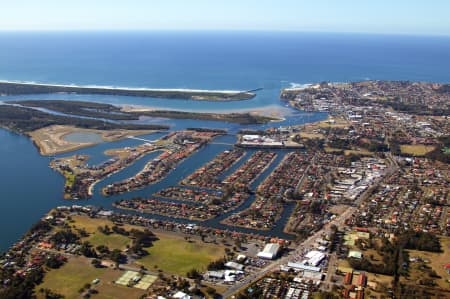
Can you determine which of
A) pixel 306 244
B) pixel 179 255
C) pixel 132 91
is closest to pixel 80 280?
pixel 179 255

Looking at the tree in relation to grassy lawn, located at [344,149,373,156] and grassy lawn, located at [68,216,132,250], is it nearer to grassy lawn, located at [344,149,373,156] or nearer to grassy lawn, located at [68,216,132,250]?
grassy lawn, located at [68,216,132,250]

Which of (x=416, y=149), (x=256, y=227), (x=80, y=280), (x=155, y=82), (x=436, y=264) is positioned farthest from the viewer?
(x=155, y=82)

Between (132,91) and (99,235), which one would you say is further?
(132,91)

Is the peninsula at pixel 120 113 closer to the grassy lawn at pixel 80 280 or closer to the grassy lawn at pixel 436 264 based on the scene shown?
the grassy lawn at pixel 436 264

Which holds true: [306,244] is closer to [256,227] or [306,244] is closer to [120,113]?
[256,227]

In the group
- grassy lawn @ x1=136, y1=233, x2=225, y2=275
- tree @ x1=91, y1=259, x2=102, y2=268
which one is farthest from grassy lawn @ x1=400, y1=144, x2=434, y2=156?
tree @ x1=91, y1=259, x2=102, y2=268

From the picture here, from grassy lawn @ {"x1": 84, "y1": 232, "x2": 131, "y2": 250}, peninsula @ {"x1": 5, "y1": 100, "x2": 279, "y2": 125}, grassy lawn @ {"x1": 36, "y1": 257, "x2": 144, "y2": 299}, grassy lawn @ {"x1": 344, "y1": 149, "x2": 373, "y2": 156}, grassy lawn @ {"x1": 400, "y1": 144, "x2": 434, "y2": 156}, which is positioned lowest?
grassy lawn @ {"x1": 36, "y1": 257, "x2": 144, "y2": 299}
